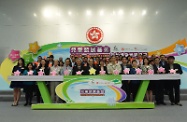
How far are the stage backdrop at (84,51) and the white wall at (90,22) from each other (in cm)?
16

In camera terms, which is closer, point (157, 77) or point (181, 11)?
point (157, 77)

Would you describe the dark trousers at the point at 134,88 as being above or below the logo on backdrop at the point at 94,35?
below

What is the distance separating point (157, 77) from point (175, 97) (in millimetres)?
861

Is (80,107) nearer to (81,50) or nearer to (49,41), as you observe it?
(81,50)

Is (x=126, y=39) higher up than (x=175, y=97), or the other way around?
(x=126, y=39)

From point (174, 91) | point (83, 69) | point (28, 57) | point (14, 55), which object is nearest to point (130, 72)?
point (83, 69)

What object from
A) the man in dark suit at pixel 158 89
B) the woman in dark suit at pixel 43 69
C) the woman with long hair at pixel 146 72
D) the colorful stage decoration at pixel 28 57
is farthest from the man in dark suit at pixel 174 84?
the colorful stage decoration at pixel 28 57

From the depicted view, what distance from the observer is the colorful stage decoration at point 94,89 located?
4441mm

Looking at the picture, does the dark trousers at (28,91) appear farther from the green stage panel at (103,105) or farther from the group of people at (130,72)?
the green stage panel at (103,105)

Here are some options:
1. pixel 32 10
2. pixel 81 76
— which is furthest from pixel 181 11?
pixel 32 10

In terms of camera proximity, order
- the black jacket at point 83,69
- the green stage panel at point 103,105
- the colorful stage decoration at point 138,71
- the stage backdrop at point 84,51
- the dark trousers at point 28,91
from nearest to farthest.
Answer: the green stage panel at point 103,105
the colorful stage decoration at point 138,71
the black jacket at point 83,69
the dark trousers at point 28,91
the stage backdrop at point 84,51

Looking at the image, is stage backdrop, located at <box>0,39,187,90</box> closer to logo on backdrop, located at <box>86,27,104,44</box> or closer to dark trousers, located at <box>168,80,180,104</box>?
logo on backdrop, located at <box>86,27,104,44</box>

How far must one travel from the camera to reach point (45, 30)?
6.95 metres

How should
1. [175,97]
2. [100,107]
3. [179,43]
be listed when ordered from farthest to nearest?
[179,43] < [175,97] < [100,107]
